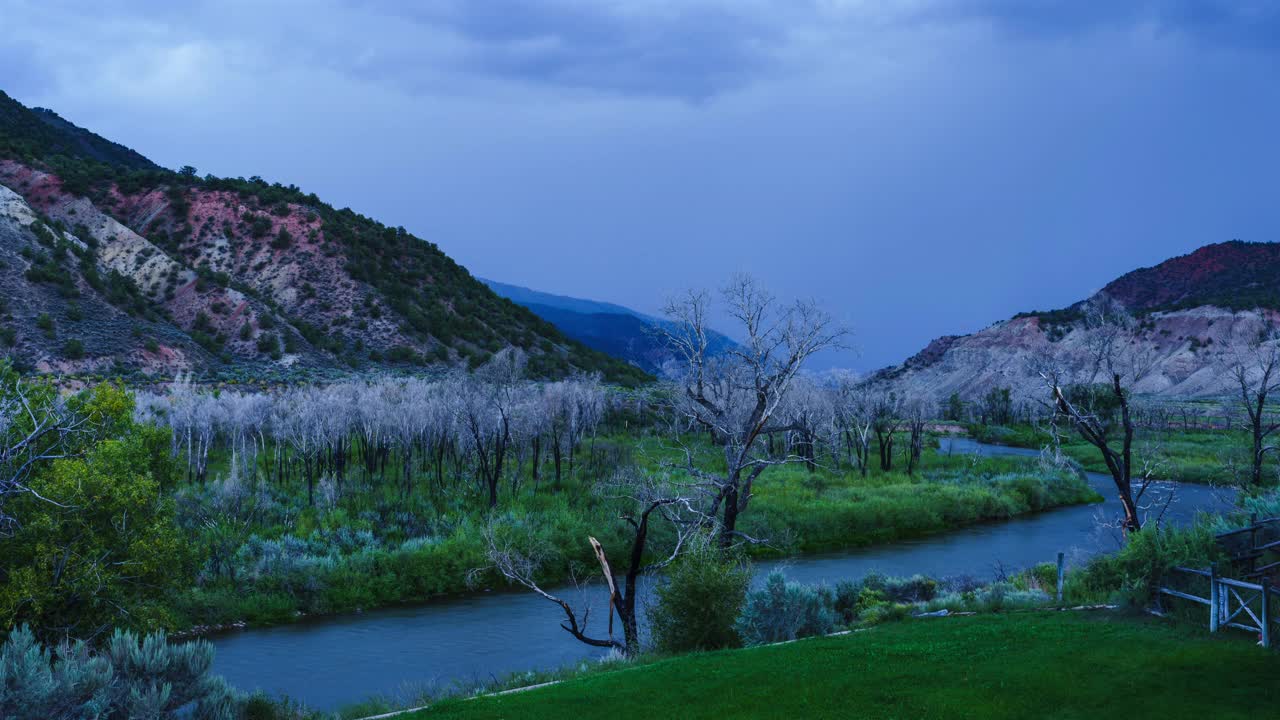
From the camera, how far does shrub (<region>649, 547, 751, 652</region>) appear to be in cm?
1656

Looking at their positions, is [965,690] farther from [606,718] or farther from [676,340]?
[676,340]

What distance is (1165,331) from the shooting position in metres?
93.9

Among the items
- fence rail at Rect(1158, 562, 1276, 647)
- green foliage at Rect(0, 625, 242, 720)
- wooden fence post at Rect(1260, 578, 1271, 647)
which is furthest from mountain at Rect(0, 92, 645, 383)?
wooden fence post at Rect(1260, 578, 1271, 647)

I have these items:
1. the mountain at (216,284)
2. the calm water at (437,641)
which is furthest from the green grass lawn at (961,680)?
the mountain at (216,284)

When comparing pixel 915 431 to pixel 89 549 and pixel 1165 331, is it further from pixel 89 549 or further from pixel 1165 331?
pixel 1165 331

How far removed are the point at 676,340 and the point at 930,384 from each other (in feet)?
319

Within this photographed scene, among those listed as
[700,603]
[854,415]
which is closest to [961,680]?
[700,603]

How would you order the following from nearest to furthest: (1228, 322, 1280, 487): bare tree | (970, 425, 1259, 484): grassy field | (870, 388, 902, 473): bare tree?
(1228, 322, 1280, 487): bare tree, (970, 425, 1259, 484): grassy field, (870, 388, 902, 473): bare tree

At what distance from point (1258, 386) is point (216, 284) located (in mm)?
78003

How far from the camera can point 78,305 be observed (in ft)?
178

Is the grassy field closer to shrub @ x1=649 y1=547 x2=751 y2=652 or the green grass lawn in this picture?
shrub @ x1=649 y1=547 x2=751 y2=652

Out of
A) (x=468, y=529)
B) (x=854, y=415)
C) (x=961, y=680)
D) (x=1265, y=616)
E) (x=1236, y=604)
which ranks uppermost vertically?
(x=854, y=415)

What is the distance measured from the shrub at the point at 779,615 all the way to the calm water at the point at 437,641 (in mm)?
4561

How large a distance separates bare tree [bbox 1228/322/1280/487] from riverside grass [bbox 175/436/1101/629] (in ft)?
27.9
